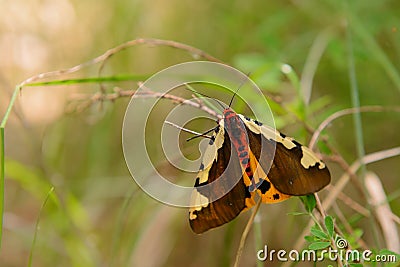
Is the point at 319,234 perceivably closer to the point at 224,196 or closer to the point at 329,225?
the point at 329,225

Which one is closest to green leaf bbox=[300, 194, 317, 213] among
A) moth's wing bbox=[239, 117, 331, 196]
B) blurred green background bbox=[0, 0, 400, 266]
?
moth's wing bbox=[239, 117, 331, 196]

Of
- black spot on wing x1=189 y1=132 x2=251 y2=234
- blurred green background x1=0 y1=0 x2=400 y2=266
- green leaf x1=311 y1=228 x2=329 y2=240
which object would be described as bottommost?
green leaf x1=311 y1=228 x2=329 y2=240

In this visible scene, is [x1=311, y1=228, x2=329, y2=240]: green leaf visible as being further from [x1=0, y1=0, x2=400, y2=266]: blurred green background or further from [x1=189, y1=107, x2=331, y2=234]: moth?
[x1=0, y1=0, x2=400, y2=266]: blurred green background

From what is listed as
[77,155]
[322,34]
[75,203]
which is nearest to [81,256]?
[75,203]

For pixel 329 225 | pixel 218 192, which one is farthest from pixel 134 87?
pixel 329 225

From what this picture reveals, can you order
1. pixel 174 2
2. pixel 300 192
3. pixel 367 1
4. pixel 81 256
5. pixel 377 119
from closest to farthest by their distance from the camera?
pixel 300 192 < pixel 81 256 < pixel 367 1 < pixel 377 119 < pixel 174 2

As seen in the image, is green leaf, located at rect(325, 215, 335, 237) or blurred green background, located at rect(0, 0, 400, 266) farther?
blurred green background, located at rect(0, 0, 400, 266)

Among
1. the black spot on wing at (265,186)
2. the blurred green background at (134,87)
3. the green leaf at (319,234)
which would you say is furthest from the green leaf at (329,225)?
the blurred green background at (134,87)

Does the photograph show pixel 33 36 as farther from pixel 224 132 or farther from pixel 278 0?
pixel 224 132
